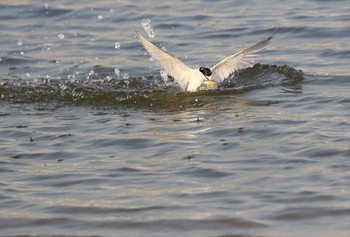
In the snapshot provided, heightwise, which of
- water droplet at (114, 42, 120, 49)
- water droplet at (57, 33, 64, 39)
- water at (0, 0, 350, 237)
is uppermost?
water droplet at (57, 33, 64, 39)

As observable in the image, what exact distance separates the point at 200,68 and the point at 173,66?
310 mm

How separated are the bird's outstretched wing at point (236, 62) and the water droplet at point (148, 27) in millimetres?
2862

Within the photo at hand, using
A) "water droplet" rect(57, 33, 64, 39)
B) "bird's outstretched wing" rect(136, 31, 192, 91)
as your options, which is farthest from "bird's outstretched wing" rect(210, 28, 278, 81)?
"water droplet" rect(57, 33, 64, 39)

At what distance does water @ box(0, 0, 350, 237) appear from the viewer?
266 inches

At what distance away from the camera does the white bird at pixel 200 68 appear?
36.1ft

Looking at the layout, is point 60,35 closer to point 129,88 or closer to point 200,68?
point 129,88

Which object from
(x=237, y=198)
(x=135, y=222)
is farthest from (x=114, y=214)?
(x=237, y=198)

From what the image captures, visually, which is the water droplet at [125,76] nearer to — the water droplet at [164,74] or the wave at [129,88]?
the wave at [129,88]

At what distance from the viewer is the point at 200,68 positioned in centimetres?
1118

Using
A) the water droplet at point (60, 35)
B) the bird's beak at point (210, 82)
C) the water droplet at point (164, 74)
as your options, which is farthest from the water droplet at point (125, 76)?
the water droplet at point (60, 35)

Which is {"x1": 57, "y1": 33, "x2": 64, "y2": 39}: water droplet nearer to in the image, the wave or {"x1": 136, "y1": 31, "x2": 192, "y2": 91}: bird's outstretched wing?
the wave

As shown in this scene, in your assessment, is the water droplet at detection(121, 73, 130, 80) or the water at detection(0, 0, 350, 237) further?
the water droplet at detection(121, 73, 130, 80)

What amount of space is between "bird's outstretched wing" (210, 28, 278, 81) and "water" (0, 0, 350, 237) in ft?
0.67

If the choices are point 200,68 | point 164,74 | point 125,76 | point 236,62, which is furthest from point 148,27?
point 236,62
